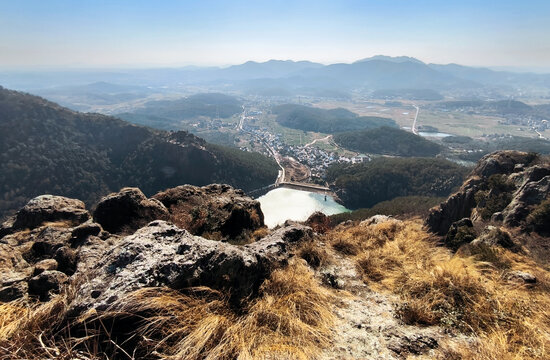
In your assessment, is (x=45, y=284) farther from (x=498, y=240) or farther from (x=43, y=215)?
(x=498, y=240)

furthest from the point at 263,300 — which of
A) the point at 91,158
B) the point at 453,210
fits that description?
the point at 91,158

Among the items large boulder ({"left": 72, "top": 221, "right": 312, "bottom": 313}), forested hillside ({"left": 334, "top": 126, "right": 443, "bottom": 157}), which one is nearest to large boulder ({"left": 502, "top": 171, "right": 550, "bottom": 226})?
large boulder ({"left": 72, "top": 221, "right": 312, "bottom": 313})

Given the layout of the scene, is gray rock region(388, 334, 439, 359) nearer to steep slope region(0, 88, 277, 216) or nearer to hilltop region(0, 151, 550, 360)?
hilltop region(0, 151, 550, 360)

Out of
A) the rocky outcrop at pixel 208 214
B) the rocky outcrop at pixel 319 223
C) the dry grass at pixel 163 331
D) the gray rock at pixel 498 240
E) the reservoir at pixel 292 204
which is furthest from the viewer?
the reservoir at pixel 292 204

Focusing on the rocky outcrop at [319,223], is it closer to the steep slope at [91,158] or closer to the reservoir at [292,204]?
the reservoir at [292,204]

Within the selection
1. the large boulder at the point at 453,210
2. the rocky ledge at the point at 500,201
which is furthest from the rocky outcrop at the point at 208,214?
the large boulder at the point at 453,210
